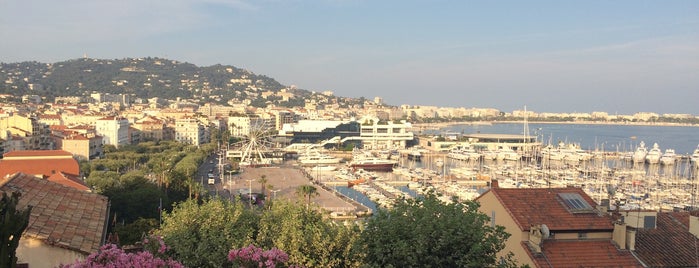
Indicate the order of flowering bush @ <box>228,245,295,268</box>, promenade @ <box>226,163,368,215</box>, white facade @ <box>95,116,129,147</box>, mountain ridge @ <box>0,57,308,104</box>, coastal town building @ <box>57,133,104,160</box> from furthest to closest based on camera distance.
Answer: mountain ridge @ <box>0,57,308,104</box> < white facade @ <box>95,116,129,147</box> < coastal town building @ <box>57,133,104,160</box> < promenade @ <box>226,163,368,215</box> < flowering bush @ <box>228,245,295,268</box>

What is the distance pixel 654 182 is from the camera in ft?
133

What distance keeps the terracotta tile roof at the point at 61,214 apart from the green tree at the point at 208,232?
40.6 inches

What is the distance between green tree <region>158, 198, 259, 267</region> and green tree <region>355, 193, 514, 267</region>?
172 cm

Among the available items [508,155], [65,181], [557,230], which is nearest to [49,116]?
[508,155]

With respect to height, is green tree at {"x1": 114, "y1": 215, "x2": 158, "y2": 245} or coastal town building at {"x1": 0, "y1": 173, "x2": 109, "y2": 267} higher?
coastal town building at {"x1": 0, "y1": 173, "x2": 109, "y2": 267}

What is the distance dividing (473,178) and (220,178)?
17.4m

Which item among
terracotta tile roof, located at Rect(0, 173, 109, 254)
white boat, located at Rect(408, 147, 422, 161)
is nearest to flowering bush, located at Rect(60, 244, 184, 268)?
terracotta tile roof, located at Rect(0, 173, 109, 254)

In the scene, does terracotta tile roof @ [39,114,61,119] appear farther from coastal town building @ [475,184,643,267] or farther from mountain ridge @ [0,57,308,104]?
mountain ridge @ [0,57,308,104]

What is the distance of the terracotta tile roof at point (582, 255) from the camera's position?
7.93 metres

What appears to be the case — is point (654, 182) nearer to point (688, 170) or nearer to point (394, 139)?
point (688, 170)

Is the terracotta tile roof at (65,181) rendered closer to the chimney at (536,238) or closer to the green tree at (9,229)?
the chimney at (536,238)

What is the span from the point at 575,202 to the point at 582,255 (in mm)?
1062

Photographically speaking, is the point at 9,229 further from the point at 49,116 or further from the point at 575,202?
the point at 49,116

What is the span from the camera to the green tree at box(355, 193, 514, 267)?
6.15 meters
